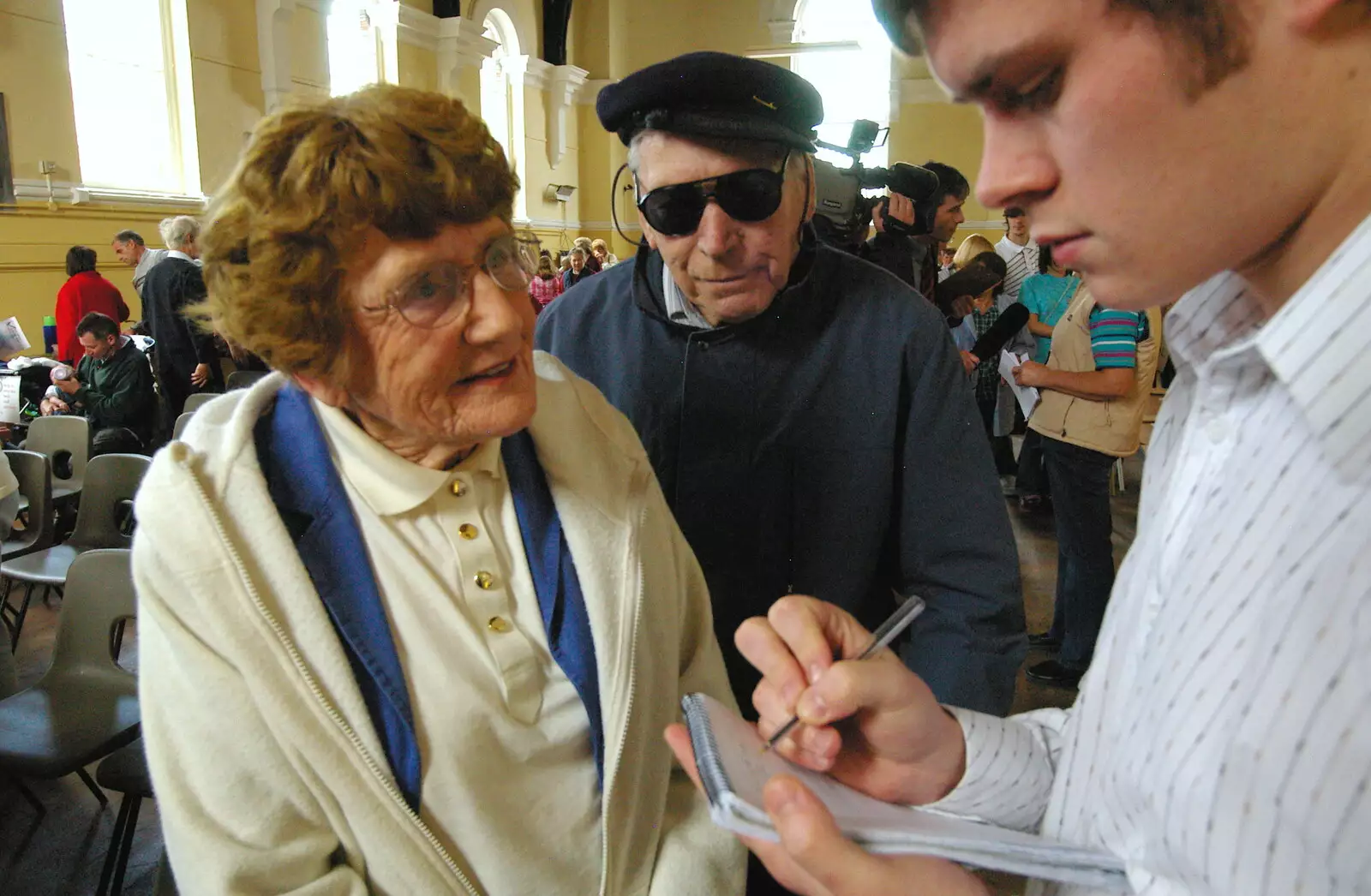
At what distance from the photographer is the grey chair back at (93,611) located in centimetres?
249

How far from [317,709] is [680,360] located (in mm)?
827

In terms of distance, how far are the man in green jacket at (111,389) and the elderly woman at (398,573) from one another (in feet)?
15.2

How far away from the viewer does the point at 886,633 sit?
0.90 m

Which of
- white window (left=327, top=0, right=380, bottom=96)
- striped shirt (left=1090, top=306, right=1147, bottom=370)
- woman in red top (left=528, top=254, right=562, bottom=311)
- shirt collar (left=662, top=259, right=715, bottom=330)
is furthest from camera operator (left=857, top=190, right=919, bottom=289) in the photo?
white window (left=327, top=0, right=380, bottom=96)

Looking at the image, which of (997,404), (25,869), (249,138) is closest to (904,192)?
(249,138)

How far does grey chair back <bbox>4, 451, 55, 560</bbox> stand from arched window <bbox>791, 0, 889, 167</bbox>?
46.2 ft

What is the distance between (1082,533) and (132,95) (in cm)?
894

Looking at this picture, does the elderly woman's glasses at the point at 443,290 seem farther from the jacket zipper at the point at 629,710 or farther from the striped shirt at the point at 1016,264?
the striped shirt at the point at 1016,264

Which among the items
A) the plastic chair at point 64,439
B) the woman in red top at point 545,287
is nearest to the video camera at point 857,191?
the plastic chair at point 64,439

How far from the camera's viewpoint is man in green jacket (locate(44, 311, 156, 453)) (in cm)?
497

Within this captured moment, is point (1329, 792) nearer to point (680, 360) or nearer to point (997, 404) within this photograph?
point (680, 360)

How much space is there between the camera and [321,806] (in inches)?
41.5

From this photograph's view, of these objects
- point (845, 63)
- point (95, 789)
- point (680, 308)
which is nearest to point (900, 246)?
point (680, 308)

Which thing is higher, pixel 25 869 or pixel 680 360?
pixel 680 360
